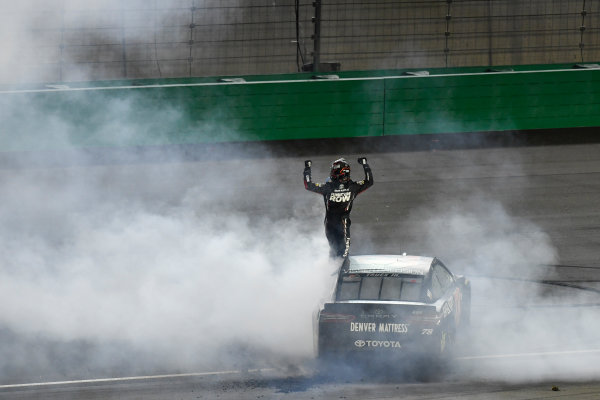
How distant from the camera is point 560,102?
21.7 metres

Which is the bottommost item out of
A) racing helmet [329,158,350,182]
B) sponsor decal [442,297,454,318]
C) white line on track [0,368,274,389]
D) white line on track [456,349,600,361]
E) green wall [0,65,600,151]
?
white line on track [0,368,274,389]

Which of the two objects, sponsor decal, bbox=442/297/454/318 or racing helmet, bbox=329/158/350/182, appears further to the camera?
racing helmet, bbox=329/158/350/182

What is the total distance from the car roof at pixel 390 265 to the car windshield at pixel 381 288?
0.40 ft

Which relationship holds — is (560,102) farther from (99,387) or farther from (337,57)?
(99,387)

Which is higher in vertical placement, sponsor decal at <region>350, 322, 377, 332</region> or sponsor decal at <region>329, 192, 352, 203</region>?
sponsor decal at <region>329, 192, 352, 203</region>

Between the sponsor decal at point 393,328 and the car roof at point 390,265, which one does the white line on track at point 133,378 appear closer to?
the sponsor decal at point 393,328

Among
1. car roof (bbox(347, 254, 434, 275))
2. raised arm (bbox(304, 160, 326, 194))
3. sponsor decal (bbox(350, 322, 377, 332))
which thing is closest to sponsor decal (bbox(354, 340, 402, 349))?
sponsor decal (bbox(350, 322, 377, 332))

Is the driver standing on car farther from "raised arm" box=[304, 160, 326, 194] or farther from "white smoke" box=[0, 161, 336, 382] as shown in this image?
"white smoke" box=[0, 161, 336, 382]

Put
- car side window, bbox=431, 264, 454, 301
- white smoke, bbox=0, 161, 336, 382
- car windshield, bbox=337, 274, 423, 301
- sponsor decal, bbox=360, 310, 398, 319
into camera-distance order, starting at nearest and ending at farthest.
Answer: sponsor decal, bbox=360, 310, 398, 319, car windshield, bbox=337, 274, 423, 301, car side window, bbox=431, 264, 454, 301, white smoke, bbox=0, 161, 336, 382

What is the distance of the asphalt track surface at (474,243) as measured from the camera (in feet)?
30.0

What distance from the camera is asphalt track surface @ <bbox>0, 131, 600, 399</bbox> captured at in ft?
30.0

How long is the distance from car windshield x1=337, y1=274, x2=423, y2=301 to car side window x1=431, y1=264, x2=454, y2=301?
19 cm

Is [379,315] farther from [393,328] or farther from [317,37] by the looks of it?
[317,37]

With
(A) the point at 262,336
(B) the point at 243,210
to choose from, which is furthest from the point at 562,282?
(B) the point at 243,210
